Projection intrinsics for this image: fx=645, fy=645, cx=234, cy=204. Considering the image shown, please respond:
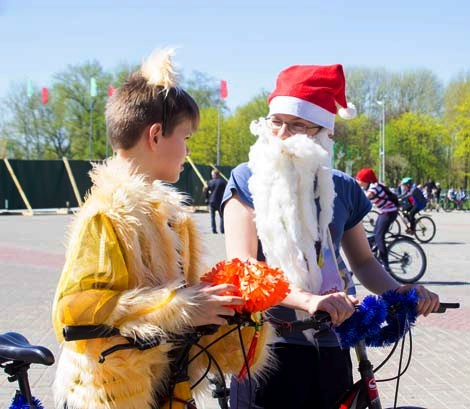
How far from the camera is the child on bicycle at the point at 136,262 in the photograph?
1792 mm

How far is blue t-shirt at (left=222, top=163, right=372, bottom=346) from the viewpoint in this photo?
91.1 inches

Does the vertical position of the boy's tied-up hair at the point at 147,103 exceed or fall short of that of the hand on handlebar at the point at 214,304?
it exceeds it

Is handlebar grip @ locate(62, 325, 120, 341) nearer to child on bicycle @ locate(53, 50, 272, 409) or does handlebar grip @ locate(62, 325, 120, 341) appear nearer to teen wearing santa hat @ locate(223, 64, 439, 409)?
child on bicycle @ locate(53, 50, 272, 409)

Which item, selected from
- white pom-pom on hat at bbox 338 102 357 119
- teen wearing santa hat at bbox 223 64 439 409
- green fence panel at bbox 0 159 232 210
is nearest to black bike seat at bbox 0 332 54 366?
teen wearing santa hat at bbox 223 64 439 409

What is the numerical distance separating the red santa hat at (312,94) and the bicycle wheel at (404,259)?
26.5 ft

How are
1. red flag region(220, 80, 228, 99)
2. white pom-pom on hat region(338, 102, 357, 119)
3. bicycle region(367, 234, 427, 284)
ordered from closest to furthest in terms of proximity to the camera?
white pom-pom on hat region(338, 102, 357, 119)
bicycle region(367, 234, 427, 284)
red flag region(220, 80, 228, 99)

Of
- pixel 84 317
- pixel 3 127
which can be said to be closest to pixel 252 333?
→ pixel 84 317

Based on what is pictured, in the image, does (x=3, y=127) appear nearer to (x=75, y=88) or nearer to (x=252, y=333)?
(x=75, y=88)

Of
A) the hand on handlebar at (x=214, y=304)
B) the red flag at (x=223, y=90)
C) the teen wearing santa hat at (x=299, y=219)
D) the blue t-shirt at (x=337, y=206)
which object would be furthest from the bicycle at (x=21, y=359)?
the red flag at (x=223, y=90)

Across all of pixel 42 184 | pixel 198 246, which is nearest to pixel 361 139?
pixel 42 184

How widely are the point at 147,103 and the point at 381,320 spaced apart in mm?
1016

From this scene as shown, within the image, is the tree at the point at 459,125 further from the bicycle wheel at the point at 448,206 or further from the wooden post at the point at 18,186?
the wooden post at the point at 18,186

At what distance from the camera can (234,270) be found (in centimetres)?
183

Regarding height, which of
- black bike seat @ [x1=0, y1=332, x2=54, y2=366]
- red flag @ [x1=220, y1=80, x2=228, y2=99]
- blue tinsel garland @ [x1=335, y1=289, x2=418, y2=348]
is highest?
blue tinsel garland @ [x1=335, y1=289, x2=418, y2=348]
